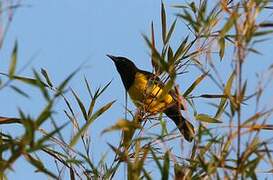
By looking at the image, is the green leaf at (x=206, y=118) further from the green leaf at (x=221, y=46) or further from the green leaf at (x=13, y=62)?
the green leaf at (x=13, y=62)

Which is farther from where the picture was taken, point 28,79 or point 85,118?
point 85,118

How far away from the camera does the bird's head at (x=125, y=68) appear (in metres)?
5.21

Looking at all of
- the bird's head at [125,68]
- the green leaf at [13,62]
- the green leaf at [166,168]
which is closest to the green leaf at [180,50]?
the green leaf at [166,168]

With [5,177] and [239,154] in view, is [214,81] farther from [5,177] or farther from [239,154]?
[5,177]

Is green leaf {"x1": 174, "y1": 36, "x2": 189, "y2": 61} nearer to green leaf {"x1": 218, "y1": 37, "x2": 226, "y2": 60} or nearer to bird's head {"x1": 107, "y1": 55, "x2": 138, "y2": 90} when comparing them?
green leaf {"x1": 218, "y1": 37, "x2": 226, "y2": 60}

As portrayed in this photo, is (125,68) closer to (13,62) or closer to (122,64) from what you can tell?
(122,64)

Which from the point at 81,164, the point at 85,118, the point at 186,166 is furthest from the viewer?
the point at 85,118

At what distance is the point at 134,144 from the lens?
93.8 inches

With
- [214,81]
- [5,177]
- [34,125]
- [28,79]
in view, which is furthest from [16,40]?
[214,81]

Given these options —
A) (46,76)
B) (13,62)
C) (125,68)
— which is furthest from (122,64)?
(13,62)

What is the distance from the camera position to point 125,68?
5336 mm

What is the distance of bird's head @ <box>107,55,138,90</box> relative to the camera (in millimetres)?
5215

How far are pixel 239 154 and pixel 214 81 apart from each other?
0.24 m

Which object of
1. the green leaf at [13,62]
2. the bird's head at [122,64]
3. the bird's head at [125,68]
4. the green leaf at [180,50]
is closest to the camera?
the green leaf at [13,62]
